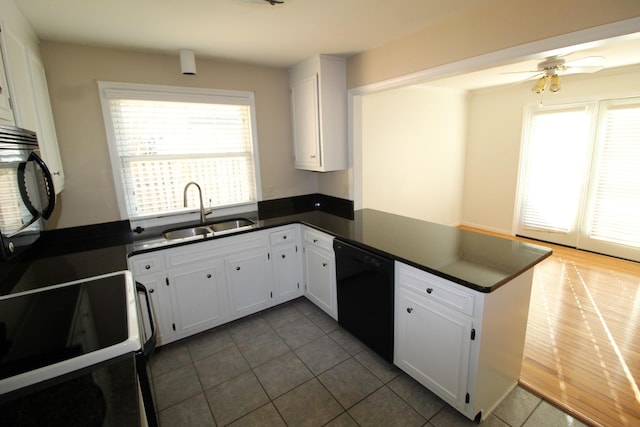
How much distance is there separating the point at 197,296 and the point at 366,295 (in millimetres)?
1377

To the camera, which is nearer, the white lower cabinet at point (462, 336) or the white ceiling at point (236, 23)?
the white lower cabinet at point (462, 336)

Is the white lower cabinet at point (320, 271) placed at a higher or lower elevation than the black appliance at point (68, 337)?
lower

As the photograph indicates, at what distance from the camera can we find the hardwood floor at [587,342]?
5.92 ft

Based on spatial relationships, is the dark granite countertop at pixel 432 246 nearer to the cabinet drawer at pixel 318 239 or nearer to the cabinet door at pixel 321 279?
the cabinet drawer at pixel 318 239

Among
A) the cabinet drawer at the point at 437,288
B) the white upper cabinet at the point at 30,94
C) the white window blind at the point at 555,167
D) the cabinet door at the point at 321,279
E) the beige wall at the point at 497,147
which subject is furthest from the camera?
the beige wall at the point at 497,147

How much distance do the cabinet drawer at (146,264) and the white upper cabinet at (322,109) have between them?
1623mm

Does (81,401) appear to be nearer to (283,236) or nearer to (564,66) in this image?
(283,236)

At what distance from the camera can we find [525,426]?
1.64 m

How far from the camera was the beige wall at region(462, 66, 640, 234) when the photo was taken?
13.6ft

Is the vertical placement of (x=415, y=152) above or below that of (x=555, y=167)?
above

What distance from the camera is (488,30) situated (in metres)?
1.80

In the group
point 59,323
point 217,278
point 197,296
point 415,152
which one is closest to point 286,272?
point 217,278

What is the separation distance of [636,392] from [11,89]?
12.6 ft

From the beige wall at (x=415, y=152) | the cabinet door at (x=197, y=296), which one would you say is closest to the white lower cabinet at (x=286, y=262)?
the cabinet door at (x=197, y=296)
